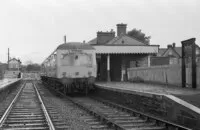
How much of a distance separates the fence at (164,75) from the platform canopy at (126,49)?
405 cm

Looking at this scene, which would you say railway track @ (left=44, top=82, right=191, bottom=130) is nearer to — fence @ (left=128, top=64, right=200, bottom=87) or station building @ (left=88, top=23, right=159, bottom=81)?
fence @ (left=128, top=64, right=200, bottom=87)

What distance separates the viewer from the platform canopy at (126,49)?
2789 centimetres

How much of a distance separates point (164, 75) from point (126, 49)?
10.9 m

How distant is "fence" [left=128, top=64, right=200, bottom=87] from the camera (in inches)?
576

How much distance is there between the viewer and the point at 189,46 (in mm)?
13039

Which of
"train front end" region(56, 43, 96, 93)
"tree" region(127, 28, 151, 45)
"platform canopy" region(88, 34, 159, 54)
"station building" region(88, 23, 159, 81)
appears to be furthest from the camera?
"tree" region(127, 28, 151, 45)

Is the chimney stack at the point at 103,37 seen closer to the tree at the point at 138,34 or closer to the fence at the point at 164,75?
the fence at the point at 164,75

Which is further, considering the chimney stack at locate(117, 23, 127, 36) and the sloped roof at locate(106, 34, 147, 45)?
the chimney stack at locate(117, 23, 127, 36)

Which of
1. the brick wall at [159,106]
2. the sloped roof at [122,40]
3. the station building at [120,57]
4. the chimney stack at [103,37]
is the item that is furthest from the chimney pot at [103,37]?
the brick wall at [159,106]

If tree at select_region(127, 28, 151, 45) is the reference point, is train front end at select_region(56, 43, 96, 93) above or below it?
below

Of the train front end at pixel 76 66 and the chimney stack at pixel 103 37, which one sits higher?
the chimney stack at pixel 103 37

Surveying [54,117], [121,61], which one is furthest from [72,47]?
[121,61]

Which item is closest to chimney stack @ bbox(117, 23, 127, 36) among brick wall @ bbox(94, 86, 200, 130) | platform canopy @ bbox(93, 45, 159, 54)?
platform canopy @ bbox(93, 45, 159, 54)

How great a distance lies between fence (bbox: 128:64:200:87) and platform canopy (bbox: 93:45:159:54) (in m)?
4.05
